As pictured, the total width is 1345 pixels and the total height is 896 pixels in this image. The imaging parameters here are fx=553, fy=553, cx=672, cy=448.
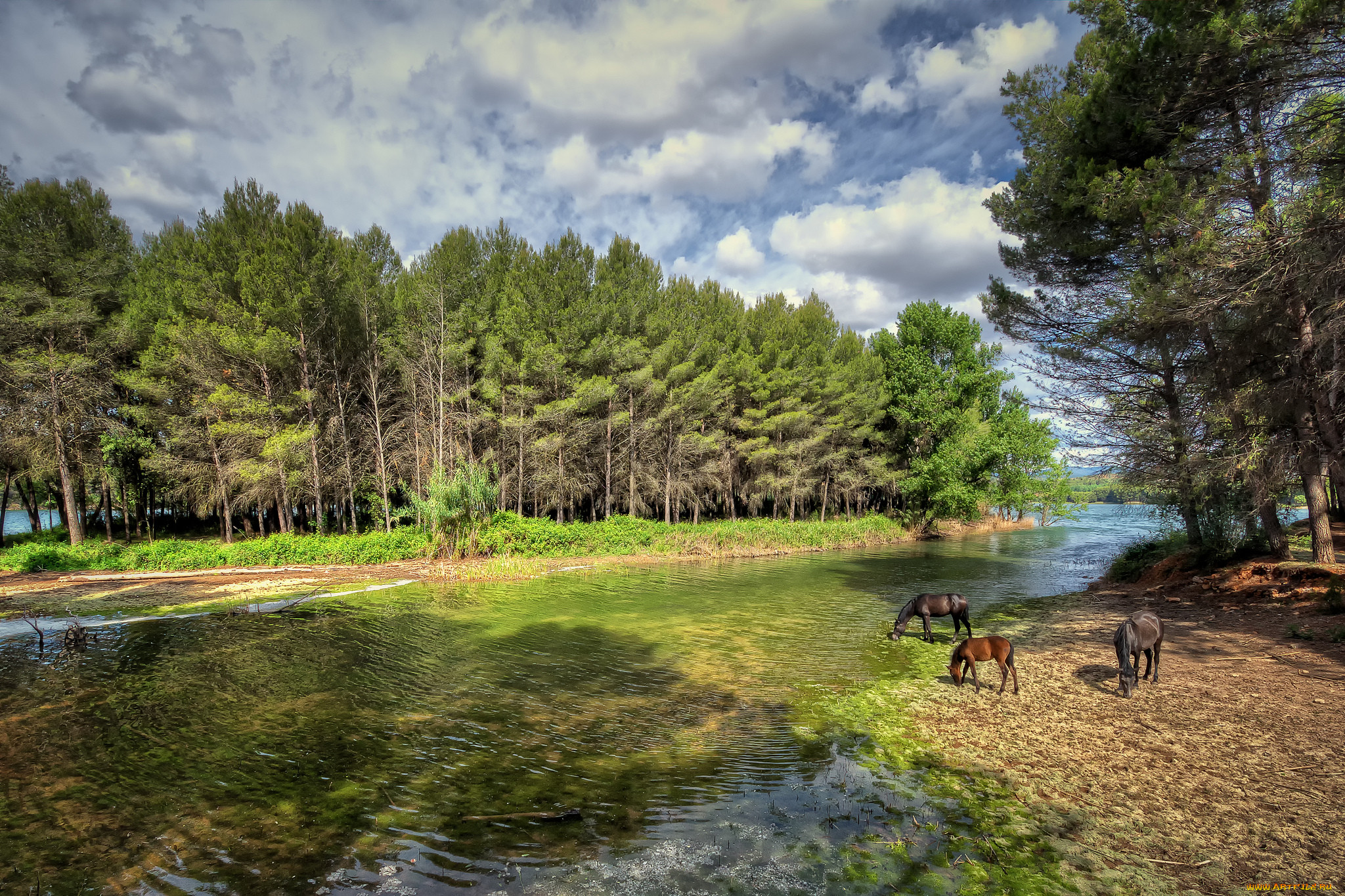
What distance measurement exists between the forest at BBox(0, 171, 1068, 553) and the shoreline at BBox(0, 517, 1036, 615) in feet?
11.1

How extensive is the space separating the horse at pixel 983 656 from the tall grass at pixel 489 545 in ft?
68.1

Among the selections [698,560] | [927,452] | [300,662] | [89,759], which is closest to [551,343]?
[698,560]

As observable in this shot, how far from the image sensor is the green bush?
19078mm

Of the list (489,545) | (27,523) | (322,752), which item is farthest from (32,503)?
(27,523)

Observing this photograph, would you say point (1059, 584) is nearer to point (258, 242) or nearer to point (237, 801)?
point (237, 801)

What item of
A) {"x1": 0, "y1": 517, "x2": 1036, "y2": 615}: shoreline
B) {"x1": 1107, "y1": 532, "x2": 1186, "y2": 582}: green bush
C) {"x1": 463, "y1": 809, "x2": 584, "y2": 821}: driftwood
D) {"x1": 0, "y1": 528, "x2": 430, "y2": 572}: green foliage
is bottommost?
{"x1": 1107, "y1": 532, "x2": 1186, "y2": 582}: green bush

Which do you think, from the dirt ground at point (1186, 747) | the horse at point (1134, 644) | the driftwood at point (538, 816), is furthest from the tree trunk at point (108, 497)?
the horse at point (1134, 644)

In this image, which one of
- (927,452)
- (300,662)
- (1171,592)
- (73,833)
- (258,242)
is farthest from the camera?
(927,452)

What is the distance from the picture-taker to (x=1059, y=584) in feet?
67.6

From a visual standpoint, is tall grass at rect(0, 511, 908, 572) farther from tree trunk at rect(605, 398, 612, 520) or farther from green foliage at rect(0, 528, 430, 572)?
tree trunk at rect(605, 398, 612, 520)

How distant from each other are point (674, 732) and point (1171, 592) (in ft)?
52.0

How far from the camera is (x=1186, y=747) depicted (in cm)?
660

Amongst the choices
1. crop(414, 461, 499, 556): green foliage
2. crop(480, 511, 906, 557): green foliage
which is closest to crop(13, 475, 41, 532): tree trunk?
crop(414, 461, 499, 556): green foliage

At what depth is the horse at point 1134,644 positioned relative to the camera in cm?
847
